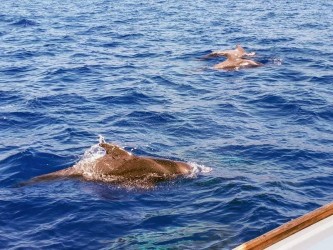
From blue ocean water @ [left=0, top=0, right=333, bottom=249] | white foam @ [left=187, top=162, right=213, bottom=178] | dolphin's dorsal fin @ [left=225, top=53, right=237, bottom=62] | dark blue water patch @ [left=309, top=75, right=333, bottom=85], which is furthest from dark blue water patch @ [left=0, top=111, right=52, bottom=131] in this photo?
dark blue water patch @ [left=309, top=75, right=333, bottom=85]

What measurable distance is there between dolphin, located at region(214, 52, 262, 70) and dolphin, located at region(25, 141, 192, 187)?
9.73m

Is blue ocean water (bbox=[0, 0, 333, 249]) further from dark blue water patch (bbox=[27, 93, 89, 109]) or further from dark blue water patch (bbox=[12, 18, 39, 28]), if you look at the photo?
dark blue water patch (bbox=[12, 18, 39, 28])

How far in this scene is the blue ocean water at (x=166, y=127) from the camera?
9.30m

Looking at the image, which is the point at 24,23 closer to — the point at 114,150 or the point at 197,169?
the point at 114,150

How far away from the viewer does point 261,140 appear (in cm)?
1313

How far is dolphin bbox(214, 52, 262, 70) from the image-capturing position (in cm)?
2019

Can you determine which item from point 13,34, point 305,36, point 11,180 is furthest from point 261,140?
point 13,34

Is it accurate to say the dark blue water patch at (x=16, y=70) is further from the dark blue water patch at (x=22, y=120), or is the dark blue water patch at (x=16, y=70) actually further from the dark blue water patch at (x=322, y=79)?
the dark blue water patch at (x=322, y=79)

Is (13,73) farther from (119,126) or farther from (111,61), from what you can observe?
(119,126)

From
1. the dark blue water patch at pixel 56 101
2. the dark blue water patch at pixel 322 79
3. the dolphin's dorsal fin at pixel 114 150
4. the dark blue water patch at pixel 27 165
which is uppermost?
the dark blue water patch at pixel 56 101

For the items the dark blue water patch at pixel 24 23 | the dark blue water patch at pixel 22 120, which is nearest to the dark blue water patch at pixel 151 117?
the dark blue water patch at pixel 22 120

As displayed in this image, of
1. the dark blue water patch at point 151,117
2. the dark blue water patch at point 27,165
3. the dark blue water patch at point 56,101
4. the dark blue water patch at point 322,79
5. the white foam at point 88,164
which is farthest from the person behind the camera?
the dark blue water patch at point 322,79

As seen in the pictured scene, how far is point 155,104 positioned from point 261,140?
4.16 metres

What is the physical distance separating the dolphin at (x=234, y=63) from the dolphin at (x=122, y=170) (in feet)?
31.9
